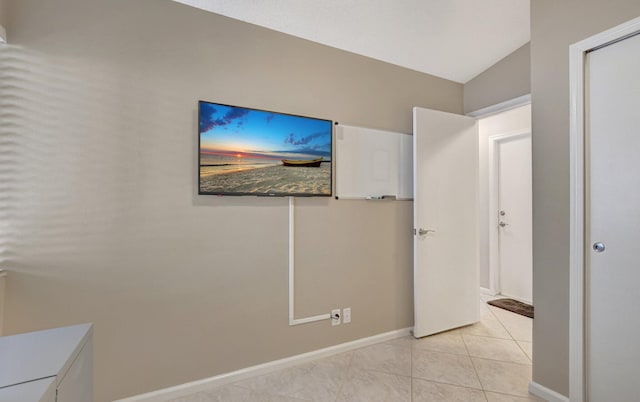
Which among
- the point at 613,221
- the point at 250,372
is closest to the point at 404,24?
the point at 613,221

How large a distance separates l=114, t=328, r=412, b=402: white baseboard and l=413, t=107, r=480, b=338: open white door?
0.47 m

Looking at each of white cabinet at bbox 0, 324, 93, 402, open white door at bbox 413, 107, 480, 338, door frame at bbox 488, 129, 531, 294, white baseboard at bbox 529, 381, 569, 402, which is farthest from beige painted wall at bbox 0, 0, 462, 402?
door frame at bbox 488, 129, 531, 294

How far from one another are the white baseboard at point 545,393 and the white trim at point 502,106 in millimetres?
2172

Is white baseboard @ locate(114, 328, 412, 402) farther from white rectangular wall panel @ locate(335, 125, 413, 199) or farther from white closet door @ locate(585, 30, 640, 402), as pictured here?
white closet door @ locate(585, 30, 640, 402)

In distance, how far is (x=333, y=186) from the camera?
2418 millimetres

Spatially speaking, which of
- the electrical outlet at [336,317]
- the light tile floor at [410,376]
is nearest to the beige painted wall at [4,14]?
the light tile floor at [410,376]

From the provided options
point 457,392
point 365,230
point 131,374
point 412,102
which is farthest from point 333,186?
point 131,374

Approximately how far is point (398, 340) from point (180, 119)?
246cm

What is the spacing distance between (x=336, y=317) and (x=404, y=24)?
2297mm

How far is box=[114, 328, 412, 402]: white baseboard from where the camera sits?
1.83 meters

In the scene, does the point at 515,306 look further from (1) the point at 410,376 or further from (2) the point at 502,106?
(2) the point at 502,106

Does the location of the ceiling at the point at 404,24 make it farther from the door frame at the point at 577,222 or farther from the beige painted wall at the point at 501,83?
the door frame at the point at 577,222

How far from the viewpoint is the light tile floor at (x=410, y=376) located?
1.89 meters

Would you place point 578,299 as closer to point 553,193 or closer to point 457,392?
point 553,193
